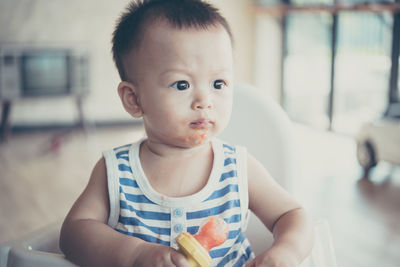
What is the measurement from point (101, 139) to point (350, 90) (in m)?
2.13

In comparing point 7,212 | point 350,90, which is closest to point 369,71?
point 350,90

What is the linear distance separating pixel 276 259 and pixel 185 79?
26 cm

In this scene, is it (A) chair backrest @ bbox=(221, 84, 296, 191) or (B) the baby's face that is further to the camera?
(A) chair backrest @ bbox=(221, 84, 296, 191)

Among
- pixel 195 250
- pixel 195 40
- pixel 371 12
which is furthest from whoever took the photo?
pixel 371 12

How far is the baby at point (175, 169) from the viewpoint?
→ 2.06 ft

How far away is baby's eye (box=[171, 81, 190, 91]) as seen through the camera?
0.63 m

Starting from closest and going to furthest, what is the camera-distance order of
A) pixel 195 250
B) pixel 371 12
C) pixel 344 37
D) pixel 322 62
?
pixel 195 250, pixel 371 12, pixel 344 37, pixel 322 62

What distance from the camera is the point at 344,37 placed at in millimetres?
3967

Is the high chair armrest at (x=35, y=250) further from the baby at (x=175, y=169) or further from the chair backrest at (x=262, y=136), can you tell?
the chair backrest at (x=262, y=136)

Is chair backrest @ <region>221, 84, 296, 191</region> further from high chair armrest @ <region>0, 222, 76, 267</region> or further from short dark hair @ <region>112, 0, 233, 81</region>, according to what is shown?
high chair armrest @ <region>0, 222, 76, 267</region>

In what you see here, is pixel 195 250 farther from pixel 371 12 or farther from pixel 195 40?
pixel 371 12

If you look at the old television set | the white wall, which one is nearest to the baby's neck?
the old television set

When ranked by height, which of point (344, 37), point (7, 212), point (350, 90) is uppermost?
point (344, 37)

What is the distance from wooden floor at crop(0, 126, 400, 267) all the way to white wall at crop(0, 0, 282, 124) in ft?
1.32
